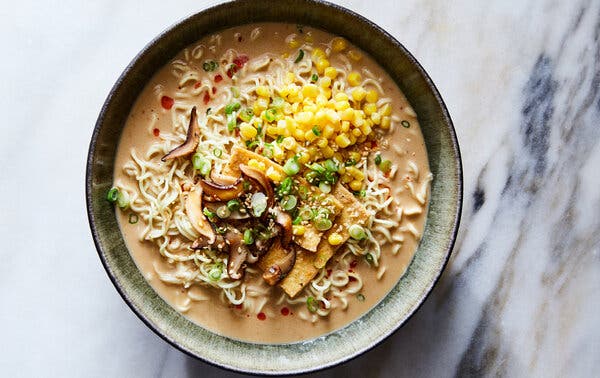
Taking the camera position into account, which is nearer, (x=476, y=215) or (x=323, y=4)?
(x=323, y=4)

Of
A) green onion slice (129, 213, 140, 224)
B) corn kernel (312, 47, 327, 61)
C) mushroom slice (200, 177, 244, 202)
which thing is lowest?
green onion slice (129, 213, 140, 224)

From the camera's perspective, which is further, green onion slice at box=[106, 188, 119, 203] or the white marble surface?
the white marble surface

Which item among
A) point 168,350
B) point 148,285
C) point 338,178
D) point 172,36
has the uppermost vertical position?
point 172,36

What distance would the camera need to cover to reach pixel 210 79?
4152 millimetres

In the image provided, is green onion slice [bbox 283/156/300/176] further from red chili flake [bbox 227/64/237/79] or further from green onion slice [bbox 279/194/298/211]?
red chili flake [bbox 227/64/237/79]

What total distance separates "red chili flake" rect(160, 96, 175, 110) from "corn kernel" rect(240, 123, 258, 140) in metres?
0.47

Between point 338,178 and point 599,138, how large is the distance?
188 centimetres

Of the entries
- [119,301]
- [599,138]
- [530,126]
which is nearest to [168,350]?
[119,301]

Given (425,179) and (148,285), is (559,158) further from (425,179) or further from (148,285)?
(148,285)

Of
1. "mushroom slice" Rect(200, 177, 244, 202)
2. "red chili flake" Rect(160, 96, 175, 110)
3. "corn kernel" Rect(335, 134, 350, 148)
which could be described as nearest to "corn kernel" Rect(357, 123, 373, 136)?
"corn kernel" Rect(335, 134, 350, 148)

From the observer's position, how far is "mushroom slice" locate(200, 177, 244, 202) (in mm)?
3969

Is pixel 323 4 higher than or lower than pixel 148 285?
higher

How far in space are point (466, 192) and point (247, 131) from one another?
1.53 meters

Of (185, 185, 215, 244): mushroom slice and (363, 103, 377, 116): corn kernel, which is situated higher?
(363, 103, 377, 116): corn kernel
